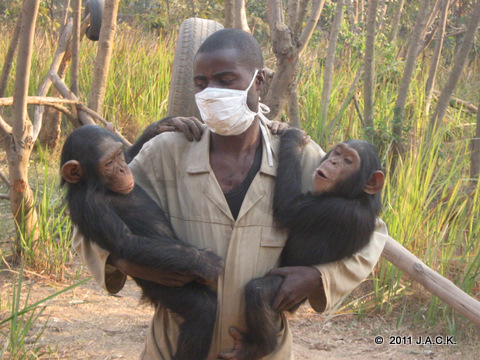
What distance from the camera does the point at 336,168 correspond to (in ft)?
7.72

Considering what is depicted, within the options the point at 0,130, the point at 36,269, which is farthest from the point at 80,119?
the point at 36,269

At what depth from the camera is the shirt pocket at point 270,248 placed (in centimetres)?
212

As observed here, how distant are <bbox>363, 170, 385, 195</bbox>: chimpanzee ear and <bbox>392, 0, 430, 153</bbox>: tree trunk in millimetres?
3829

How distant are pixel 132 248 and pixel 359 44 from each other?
23.9ft

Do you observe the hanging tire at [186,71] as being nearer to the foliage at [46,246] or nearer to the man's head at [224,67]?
the foliage at [46,246]

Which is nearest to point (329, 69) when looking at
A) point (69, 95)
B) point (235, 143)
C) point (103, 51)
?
point (103, 51)

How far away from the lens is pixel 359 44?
8766mm

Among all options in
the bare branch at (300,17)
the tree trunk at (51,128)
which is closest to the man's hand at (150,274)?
the bare branch at (300,17)

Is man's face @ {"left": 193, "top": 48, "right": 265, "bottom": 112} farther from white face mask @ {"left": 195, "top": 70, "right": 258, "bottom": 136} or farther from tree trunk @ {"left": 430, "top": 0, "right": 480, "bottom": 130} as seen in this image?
tree trunk @ {"left": 430, "top": 0, "right": 480, "bottom": 130}

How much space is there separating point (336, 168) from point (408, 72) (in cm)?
411

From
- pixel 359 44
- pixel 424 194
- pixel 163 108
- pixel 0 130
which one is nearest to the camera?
pixel 0 130

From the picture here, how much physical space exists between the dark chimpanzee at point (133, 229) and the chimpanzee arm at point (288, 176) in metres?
0.30

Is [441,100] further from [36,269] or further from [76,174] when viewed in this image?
[76,174]

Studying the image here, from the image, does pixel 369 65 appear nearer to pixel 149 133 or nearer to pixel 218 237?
pixel 149 133
